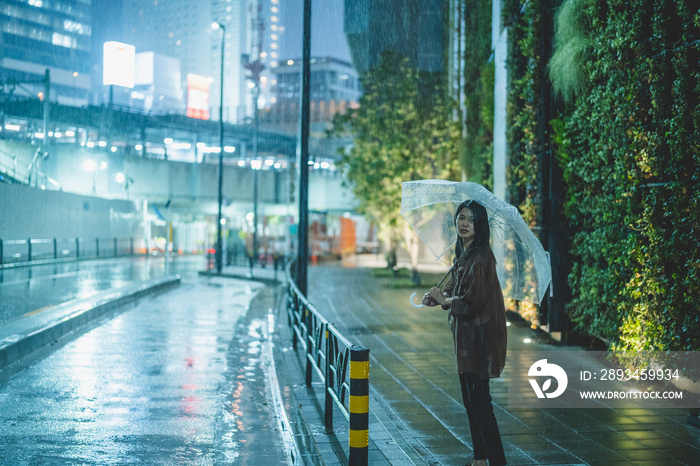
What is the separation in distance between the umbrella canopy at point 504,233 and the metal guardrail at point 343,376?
1.14m

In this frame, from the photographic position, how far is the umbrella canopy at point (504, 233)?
534 cm

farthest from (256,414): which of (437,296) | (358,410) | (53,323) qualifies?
(53,323)

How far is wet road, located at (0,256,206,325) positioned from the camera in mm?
15102

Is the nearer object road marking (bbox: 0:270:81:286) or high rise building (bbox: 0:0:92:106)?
road marking (bbox: 0:270:81:286)

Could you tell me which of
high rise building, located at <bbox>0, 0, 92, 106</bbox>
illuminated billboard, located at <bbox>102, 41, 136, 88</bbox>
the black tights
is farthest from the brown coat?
high rise building, located at <bbox>0, 0, 92, 106</bbox>

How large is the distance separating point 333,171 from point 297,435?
53682 mm

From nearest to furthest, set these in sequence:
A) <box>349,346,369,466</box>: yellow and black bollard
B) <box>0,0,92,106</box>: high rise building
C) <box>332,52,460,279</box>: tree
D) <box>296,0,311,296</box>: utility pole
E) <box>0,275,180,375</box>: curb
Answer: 1. <box>349,346,369,466</box>: yellow and black bollard
2. <box>0,275,180,375</box>: curb
3. <box>296,0,311,296</box>: utility pole
4. <box>332,52,460,279</box>: tree
5. <box>0,0,92,106</box>: high rise building

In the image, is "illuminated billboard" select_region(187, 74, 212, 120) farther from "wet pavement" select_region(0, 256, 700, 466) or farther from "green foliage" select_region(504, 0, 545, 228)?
"wet pavement" select_region(0, 256, 700, 466)

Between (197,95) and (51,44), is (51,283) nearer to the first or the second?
(197,95)

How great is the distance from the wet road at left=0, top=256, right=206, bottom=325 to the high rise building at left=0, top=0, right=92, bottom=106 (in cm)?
7078

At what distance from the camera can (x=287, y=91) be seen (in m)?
166

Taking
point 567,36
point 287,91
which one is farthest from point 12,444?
point 287,91

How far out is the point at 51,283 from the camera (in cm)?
2058

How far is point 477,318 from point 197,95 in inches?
3065
